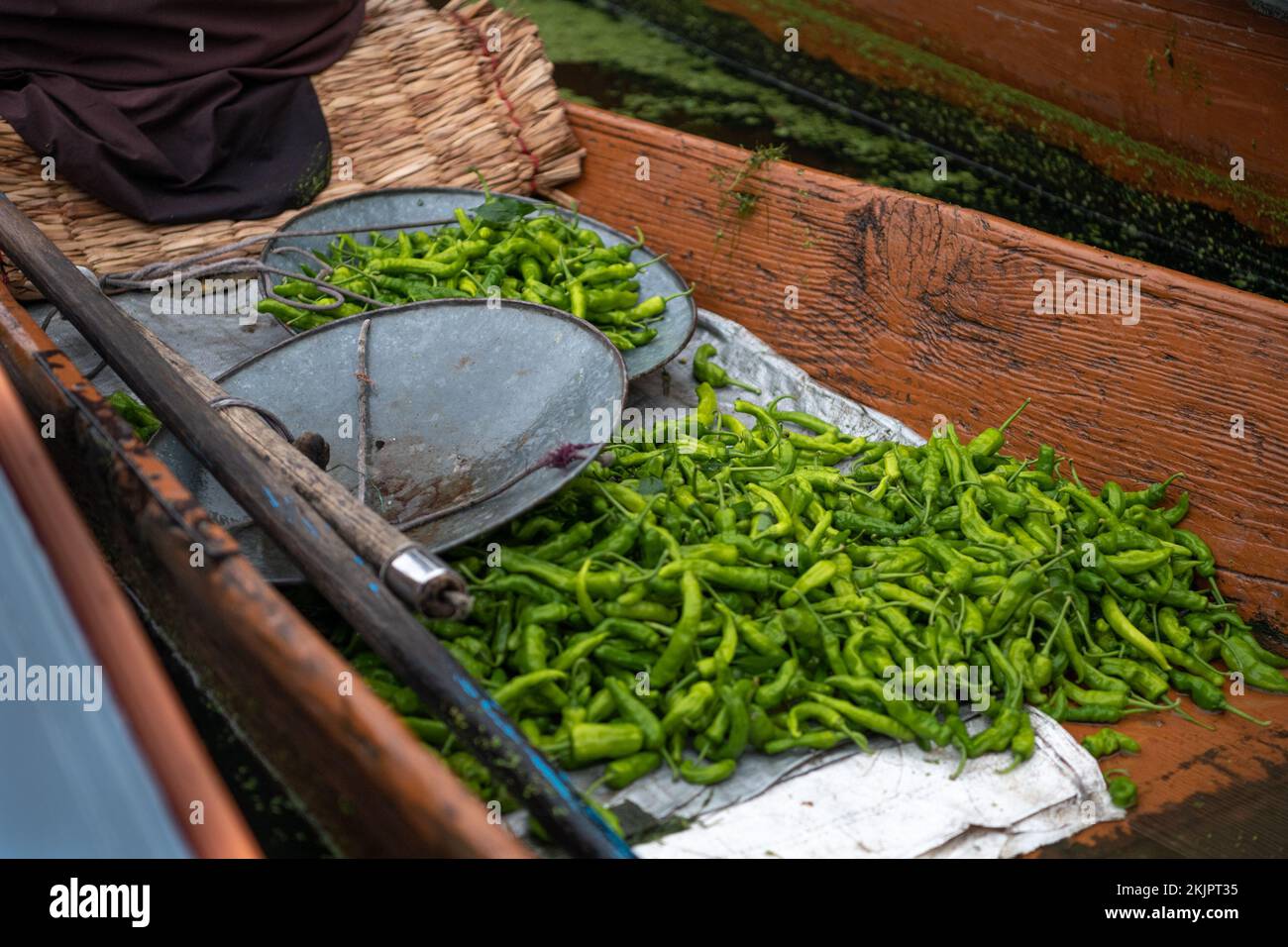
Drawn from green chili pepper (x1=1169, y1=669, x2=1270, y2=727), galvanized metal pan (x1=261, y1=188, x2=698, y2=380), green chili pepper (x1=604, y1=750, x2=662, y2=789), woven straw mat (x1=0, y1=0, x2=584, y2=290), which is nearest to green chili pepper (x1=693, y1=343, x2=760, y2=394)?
galvanized metal pan (x1=261, y1=188, x2=698, y2=380)

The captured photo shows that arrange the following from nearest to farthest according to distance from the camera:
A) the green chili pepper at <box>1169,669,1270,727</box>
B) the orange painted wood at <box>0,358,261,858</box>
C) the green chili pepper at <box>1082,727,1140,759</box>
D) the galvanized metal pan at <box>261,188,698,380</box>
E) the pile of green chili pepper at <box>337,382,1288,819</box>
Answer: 1. the orange painted wood at <box>0,358,261,858</box>
2. the pile of green chili pepper at <box>337,382,1288,819</box>
3. the green chili pepper at <box>1082,727,1140,759</box>
4. the green chili pepper at <box>1169,669,1270,727</box>
5. the galvanized metal pan at <box>261,188,698,380</box>

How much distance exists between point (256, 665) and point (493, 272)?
6.32ft

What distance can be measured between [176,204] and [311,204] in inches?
16.6

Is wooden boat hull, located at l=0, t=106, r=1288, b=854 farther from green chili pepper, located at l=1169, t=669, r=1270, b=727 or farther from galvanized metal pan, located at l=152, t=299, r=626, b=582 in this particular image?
galvanized metal pan, located at l=152, t=299, r=626, b=582

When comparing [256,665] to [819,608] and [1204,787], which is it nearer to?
[819,608]

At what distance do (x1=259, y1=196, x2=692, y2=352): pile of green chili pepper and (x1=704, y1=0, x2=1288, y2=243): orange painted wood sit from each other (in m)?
1.85

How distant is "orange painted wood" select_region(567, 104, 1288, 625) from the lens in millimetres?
2459

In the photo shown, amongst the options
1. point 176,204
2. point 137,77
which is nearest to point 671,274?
point 176,204

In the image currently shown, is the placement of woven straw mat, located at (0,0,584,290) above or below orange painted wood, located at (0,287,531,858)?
above

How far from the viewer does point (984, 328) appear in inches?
113

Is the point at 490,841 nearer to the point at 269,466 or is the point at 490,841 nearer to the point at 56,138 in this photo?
the point at 269,466

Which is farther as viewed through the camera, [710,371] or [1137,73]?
[1137,73]

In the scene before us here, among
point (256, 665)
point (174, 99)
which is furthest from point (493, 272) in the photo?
point (256, 665)

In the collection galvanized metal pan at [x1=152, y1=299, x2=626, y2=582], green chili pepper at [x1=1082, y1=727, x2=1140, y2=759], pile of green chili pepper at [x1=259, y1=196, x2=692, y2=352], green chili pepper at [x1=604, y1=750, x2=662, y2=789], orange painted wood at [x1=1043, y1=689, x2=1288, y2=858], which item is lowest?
orange painted wood at [x1=1043, y1=689, x2=1288, y2=858]
